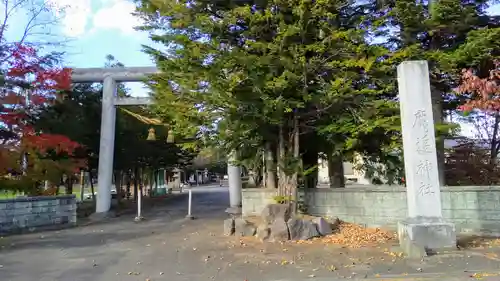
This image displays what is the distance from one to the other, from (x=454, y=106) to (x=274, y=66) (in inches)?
208

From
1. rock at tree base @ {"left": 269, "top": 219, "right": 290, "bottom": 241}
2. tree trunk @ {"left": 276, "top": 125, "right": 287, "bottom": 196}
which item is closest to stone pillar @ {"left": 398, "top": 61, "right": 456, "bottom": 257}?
rock at tree base @ {"left": 269, "top": 219, "right": 290, "bottom": 241}

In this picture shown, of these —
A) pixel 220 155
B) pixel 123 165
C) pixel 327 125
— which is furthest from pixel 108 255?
pixel 123 165

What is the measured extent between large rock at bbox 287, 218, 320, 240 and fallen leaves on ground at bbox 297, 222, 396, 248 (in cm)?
16

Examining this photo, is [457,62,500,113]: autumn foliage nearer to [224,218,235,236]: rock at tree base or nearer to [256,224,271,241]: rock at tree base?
[256,224,271,241]: rock at tree base

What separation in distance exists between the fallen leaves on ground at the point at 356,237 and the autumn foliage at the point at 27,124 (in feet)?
29.4

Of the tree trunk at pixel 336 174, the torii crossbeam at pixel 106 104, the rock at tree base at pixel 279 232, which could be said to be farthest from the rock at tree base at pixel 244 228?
the torii crossbeam at pixel 106 104

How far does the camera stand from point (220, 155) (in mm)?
13047

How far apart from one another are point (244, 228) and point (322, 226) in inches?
75.7

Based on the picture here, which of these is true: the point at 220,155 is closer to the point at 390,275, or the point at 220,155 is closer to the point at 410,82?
the point at 410,82

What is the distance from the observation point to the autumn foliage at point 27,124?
13010 millimetres

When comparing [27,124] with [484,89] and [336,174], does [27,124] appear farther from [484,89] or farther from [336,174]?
[484,89]

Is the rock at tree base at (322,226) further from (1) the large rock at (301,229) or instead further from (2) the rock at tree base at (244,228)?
(2) the rock at tree base at (244,228)

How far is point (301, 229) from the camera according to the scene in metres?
10.2

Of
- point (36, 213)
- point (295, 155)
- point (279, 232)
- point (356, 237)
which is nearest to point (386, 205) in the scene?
point (356, 237)
